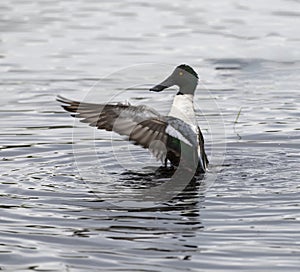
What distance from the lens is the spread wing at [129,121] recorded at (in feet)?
29.4

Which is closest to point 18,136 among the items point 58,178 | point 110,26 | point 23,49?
point 58,178

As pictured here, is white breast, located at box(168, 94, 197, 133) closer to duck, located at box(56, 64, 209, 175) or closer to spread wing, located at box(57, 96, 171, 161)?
duck, located at box(56, 64, 209, 175)

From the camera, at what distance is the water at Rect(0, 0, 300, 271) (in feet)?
23.4

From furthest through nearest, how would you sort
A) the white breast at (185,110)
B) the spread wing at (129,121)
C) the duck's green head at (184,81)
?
the duck's green head at (184,81) < the white breast at (185,110) < the spread wing at (129,121)

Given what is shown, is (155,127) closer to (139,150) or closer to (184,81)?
(184,81)

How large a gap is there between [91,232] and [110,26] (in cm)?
1112

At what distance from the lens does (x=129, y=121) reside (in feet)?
29.4

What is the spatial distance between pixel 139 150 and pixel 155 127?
1.59 metres

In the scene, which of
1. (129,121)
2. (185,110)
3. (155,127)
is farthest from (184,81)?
(129,121)

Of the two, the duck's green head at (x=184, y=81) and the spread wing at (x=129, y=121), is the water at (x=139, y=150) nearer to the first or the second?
the spread wing at (x=129, y=121)

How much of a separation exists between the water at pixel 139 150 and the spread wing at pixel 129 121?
0.55 m

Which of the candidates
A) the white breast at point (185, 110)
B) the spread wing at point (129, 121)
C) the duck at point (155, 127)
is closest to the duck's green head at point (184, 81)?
the white breast at point (185, 110)

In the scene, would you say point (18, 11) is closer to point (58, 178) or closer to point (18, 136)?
point (18, 136)

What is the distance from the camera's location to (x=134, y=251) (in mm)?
7039
